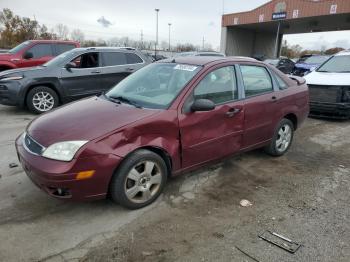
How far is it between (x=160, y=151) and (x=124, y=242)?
1.05 m

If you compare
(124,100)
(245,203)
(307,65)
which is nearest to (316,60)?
(307,65)

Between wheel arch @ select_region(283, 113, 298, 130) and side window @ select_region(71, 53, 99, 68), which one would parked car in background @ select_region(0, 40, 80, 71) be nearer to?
side window @ select_region(71, 53, 99, 68)

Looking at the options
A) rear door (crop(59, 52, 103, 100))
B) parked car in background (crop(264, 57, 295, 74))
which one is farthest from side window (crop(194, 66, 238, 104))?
parked car in background (crop(264, 57, 295, 74))

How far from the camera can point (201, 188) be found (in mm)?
4035

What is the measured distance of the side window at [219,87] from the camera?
387 cm

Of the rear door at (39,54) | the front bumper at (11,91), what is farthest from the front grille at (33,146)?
the rear door at (39,54)

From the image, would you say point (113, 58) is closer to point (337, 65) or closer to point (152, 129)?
point (152, 129)

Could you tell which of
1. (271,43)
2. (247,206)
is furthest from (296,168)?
(271,43)

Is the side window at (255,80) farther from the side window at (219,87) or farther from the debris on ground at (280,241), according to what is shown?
the debris on ground at (280,241)

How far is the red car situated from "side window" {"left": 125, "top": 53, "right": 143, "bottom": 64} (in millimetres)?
4846

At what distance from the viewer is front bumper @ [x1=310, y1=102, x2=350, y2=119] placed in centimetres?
782

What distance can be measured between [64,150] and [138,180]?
0.82 m

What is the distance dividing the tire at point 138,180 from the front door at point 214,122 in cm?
39

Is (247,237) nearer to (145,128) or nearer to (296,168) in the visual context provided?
(145,128)
